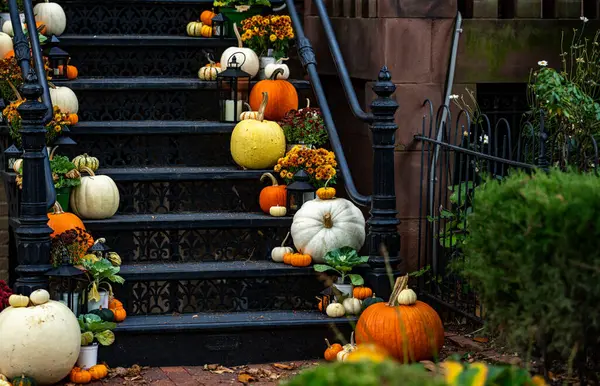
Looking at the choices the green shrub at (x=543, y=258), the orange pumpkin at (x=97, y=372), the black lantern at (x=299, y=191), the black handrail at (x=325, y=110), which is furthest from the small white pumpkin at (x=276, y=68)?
the green shrub at (x=543, y=258)

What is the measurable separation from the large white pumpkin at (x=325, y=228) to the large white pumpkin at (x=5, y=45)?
8.80 feet

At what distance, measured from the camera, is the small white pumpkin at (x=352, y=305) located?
723 cm

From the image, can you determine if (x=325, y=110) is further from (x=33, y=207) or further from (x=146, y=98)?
(x=33, y=207)

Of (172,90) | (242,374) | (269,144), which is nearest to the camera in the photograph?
(242,374)

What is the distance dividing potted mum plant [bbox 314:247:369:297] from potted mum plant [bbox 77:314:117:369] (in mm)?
1329

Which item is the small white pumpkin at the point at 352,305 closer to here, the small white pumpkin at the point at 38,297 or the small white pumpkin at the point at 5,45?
the small white pumpkin at the point at 38,297

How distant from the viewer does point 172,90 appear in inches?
345

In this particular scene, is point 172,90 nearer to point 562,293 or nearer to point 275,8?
point 275,8

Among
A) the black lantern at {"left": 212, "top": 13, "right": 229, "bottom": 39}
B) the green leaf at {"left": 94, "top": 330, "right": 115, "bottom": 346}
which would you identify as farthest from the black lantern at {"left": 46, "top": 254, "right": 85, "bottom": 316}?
the black lantern at {"left": 212, "top": 13, "right": 229, "bottom": 39}

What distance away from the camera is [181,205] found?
8484 mm

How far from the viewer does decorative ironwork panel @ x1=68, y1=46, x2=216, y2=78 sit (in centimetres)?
907

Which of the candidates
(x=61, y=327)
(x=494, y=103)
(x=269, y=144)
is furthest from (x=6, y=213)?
(x=494, y=103)

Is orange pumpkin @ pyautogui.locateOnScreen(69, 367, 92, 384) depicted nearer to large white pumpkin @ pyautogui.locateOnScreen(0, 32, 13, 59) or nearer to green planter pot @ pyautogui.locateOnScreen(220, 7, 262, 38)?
large white pumpkin @ pyautogui.locateOnScreen(0, 32, 13, 59)

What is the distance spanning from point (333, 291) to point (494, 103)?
84.2 inches
